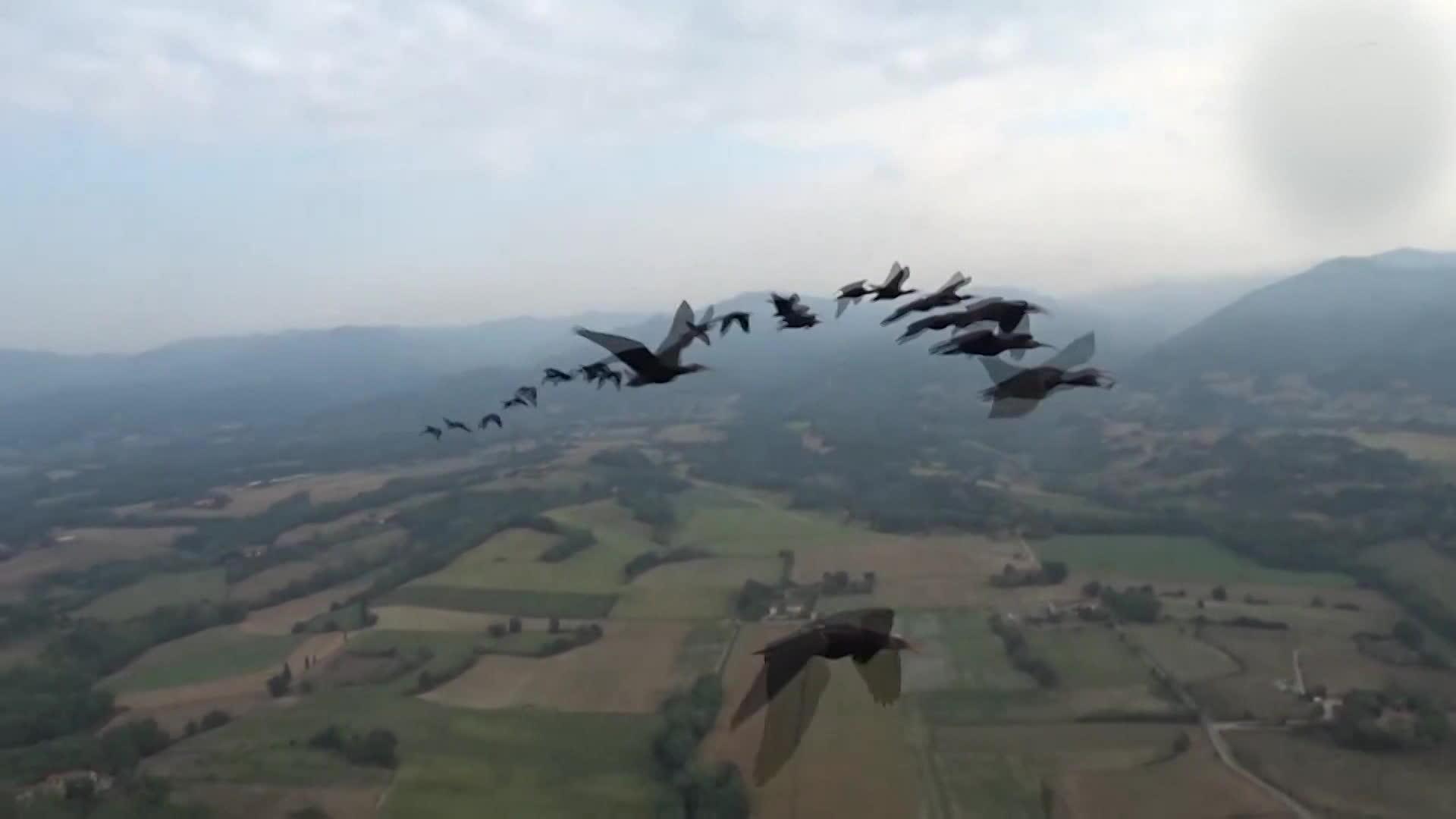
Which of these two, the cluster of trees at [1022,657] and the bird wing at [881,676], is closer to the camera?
the bird wing at [881,676]

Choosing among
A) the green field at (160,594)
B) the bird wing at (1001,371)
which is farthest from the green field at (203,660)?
the bird wing at (1001,371)

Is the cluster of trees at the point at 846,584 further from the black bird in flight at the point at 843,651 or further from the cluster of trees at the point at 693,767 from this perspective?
the black bird in flight at the point at 843,651

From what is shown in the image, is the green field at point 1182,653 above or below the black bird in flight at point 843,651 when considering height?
below

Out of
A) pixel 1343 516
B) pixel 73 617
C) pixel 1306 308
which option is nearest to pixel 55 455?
pixel 73 617

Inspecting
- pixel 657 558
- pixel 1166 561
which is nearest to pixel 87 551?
pixel 657 558

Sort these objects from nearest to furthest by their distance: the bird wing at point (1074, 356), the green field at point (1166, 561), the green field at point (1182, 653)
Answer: the bird wing at point (1074, 356) → the green field at point (1182, 653) → the green field at point (1166, 561)

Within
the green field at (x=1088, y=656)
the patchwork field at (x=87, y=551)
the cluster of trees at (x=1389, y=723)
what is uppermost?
the cluster of trees at (x=1389, y=723)
